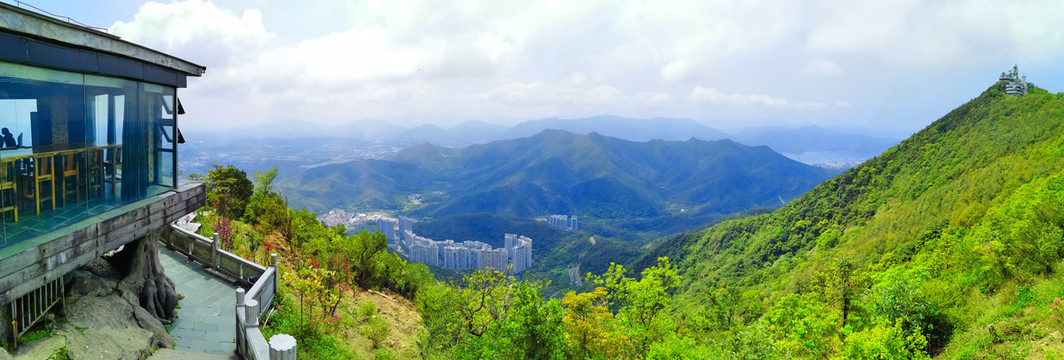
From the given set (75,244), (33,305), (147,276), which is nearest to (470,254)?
(147,276)

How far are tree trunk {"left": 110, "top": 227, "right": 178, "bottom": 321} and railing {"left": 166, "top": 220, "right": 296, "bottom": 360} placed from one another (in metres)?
1.47

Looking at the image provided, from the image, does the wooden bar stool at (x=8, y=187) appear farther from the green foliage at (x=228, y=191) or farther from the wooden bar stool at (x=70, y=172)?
the green foliage at (x=228, y=191)

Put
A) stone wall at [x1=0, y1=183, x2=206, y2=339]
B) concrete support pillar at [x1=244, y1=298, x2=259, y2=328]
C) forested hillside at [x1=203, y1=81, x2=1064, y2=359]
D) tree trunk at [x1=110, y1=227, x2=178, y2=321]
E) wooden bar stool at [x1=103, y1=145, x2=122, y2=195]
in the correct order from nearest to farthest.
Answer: stone wall at [x1=0, y1=183, x2=206, y2=339]
concrete support pillar at [x1=244, y1=298, x2=259, y2=328]
wooden bar stool at [x1=103, y1=145, x2=122, y2=195]
tree trunk at [x1=110, y1=227, x2=178, y2=321]
forested hillside at [x1=203, y1=81, x2=1064, y2=359]

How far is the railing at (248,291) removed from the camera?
5.72m

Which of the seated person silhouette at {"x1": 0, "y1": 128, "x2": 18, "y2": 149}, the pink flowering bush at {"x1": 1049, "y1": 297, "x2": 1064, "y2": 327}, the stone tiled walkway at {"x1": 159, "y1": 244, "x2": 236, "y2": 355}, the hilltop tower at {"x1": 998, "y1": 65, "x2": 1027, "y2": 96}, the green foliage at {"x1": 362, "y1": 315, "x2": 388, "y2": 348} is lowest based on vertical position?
the green foliage at {"x1": 362, "y1": 315, "x2": 388, "y2": 348}

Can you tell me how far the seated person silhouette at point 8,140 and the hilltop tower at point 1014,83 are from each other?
77.2 meters

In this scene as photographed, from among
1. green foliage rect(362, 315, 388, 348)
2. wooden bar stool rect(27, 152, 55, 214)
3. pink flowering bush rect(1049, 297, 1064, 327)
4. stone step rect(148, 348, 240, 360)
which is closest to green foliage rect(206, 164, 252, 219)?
green foliage rect(362, 315, 388, 348)

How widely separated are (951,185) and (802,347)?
32.2 meters

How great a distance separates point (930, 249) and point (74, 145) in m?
33.4

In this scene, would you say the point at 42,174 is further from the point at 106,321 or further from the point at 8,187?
the point at 106,321

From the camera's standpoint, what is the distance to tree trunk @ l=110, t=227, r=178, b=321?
8.24 m

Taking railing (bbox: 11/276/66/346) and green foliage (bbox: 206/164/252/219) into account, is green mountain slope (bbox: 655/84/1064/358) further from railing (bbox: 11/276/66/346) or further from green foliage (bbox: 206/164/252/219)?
green foliage (bbox: 206/164/252/219)

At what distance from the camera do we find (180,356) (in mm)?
7281

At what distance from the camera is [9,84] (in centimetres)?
580
